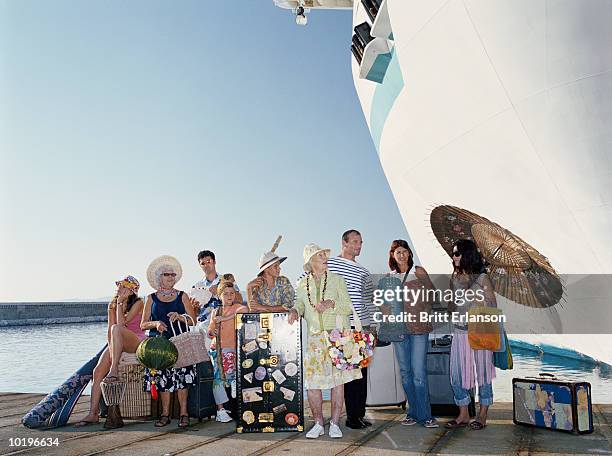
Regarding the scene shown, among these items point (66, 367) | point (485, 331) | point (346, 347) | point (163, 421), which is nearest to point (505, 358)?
point (485, 331)

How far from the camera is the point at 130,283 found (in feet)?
21.8

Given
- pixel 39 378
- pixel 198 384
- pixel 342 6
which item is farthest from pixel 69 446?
pixel 342 6

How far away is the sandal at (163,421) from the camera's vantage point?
621 cm

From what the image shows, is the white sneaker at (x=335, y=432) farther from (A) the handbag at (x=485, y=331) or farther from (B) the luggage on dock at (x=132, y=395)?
(B) the luggage on dock at (x=132, y=395)

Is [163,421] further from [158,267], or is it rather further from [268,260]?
[268,260]

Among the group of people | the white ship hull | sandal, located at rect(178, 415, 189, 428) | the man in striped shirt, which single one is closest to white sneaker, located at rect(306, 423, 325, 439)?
the group of people

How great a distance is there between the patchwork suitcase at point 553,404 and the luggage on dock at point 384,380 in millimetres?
1481

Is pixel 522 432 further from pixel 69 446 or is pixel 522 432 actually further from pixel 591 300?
pixel 69 446

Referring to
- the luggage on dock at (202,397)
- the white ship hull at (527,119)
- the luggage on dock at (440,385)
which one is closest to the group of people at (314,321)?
the luggage on dock at (202,397)

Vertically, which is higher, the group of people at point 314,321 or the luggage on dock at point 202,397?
the group of people at point 314,321

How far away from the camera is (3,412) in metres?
7.35

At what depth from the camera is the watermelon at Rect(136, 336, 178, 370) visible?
5.98m

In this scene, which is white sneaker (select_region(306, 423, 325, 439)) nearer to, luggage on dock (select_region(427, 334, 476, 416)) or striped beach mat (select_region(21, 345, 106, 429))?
luggage on dock (select_region(427, 334, 476, 416))

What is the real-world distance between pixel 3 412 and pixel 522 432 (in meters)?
6.08
